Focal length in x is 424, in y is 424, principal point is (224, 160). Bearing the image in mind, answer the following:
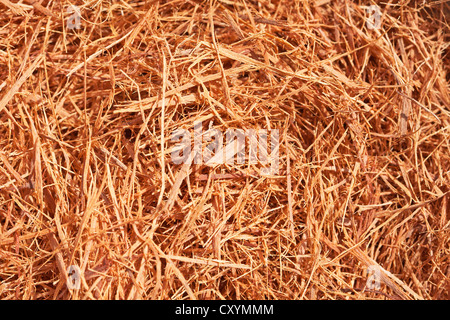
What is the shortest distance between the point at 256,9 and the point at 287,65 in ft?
0.60

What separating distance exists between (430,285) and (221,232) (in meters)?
0.52

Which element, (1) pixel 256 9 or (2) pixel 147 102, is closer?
(2) pixel 147 102

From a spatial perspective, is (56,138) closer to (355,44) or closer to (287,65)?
(287,65)

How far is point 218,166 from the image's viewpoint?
96 cm

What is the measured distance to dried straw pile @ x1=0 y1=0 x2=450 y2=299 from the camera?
921 millimetres

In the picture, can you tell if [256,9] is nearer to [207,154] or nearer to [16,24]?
[207,154]

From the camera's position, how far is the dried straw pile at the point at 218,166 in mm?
921

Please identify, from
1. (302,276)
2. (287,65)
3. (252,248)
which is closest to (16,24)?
(287,65)

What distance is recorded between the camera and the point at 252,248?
0.95m

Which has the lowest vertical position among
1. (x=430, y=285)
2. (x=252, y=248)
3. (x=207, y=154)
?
(x=430, y=285)

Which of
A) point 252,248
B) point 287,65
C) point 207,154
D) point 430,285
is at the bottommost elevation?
point 430,285

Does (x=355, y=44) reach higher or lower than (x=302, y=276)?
higher

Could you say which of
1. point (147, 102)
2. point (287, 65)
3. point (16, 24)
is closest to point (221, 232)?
point (147, 102)

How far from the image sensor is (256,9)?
1100 millimetres
